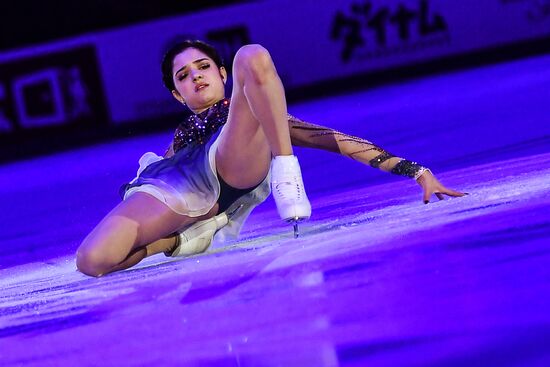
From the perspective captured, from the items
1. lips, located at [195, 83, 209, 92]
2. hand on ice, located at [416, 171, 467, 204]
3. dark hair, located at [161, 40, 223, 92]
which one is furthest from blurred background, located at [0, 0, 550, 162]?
hand on ice, located at [416, 171, 467, 204]

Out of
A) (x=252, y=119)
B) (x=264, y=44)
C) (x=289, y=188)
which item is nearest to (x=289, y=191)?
(x=289, y=188)

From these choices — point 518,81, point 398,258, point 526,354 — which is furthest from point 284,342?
point 518,81

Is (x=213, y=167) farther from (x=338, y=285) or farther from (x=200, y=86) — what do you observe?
(x=338, y=285)

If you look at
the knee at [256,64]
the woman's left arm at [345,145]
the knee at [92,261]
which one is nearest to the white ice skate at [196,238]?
the knee at [92,261]

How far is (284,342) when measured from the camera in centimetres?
161

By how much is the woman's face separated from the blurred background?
555cm

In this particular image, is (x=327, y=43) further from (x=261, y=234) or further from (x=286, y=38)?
(x=261, y=234)

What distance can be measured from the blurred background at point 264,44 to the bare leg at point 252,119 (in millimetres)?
5696

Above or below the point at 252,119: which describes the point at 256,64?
above

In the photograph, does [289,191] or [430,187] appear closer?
[289,191]

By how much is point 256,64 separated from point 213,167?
330mm

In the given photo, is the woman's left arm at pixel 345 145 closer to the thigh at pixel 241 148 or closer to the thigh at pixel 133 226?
the thigh at pixel 241 148

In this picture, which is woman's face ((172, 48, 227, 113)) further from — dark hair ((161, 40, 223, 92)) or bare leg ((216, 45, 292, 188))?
bare leg ((216, 45, 292, 188))

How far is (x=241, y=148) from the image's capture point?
2682 mm
